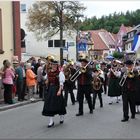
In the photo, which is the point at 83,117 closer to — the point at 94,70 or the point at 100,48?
the point at 94,70

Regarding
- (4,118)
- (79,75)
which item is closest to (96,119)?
(79,75)

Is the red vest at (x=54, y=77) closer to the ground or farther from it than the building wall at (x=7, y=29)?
closer to the ground

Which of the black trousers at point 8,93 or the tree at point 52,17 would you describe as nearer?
the black trousers at point 8,93

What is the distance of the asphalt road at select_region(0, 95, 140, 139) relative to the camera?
10.6 meters

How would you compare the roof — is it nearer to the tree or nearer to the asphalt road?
the tree

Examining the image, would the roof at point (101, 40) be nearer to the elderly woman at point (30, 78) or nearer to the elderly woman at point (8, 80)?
the elderly woman at point (30, 78)

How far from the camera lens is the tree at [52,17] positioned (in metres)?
44.2

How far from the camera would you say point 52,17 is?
46.3 metres

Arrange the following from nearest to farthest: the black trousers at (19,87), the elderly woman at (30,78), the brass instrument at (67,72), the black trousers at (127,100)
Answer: the black trousers at (127,100)
the brass instrument at (67,72)
the black trousers at (19,87)
the elderly woman at (30,78)

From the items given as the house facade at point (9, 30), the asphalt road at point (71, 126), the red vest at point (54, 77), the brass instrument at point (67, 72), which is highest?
the house facade at point (9, 30)

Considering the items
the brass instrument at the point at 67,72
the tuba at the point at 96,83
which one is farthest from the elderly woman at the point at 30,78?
the tuba at the point at 96,83

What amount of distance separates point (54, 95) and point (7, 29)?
11.2 metres

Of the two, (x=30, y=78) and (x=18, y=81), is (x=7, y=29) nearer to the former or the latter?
(x=30, y=78)

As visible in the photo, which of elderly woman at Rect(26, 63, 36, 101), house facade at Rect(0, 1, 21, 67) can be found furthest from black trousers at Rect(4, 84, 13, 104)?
house facade at Rect(0, 1, 21, 67)
